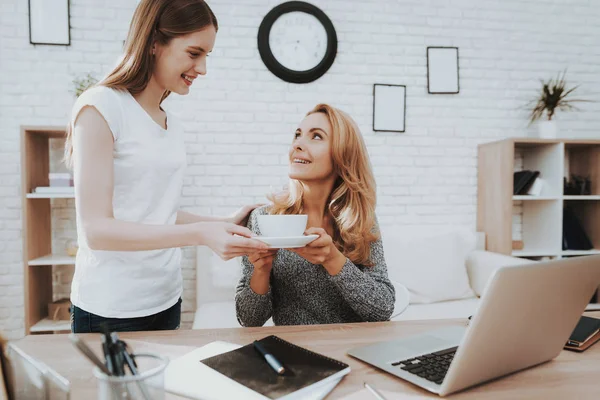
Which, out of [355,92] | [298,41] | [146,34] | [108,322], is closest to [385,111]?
[355,92]

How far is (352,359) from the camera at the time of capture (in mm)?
896

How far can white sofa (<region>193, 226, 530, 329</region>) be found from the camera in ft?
8.80

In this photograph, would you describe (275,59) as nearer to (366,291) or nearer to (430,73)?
(430,73)

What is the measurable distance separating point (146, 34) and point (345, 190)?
0.82 m

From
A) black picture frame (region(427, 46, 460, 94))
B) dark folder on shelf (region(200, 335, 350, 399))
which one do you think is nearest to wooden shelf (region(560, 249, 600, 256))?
black picture frame (region(427, 46, 460, 94))

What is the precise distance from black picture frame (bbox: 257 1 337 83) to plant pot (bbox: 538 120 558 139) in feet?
5.17

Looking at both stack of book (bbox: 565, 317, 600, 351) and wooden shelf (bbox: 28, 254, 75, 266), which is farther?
wooden shelf (bbox: 28, 254, 75, 266)

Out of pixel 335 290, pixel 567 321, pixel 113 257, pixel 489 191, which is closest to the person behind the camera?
pixel 567 321

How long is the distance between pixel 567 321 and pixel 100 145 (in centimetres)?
112

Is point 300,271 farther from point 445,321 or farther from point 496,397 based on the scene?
point 496,397

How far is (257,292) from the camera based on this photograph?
4.35ft

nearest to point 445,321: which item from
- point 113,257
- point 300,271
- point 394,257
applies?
point 300,271

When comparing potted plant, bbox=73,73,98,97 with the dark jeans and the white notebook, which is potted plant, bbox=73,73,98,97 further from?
the white notebook

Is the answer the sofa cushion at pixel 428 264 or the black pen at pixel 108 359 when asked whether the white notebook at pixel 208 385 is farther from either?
the sofa cushion at pixel 428 264
